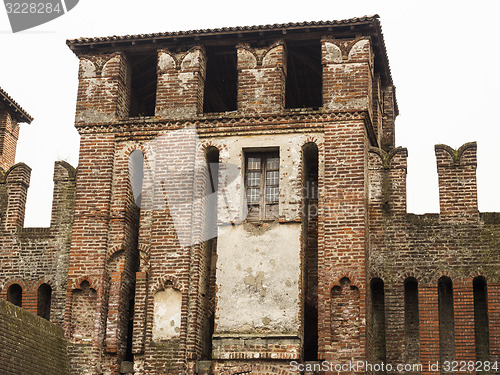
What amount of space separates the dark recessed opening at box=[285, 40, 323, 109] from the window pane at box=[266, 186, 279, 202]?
195 centimetres

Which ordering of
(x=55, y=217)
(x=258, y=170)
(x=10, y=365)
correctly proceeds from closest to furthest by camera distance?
(x=10, y=365) < (x=258, y=170) < (x=55, y=217)

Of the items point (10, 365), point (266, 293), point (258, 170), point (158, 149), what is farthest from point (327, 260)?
point (10, 365)

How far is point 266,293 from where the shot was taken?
56.5 feet

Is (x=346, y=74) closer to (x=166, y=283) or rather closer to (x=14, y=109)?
(x=166, y=283)

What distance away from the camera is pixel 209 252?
60.5ft

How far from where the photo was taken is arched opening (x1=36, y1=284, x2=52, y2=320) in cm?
1936

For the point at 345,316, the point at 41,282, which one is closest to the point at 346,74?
the point at 345,316

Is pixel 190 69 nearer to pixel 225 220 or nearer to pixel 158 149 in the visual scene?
pixel 158 149

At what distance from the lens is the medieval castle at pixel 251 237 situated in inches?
676

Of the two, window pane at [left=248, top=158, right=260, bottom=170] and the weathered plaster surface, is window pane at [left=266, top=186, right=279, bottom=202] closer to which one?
window pane at [left=248, top=158, right=260, bottom=170]

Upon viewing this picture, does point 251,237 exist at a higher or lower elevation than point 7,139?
lower

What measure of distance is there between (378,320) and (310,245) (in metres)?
1.98

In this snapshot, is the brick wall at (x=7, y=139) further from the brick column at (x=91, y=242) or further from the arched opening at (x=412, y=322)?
the arched opening at (x=412, y=322)

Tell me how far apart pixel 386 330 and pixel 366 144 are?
3.73 m
